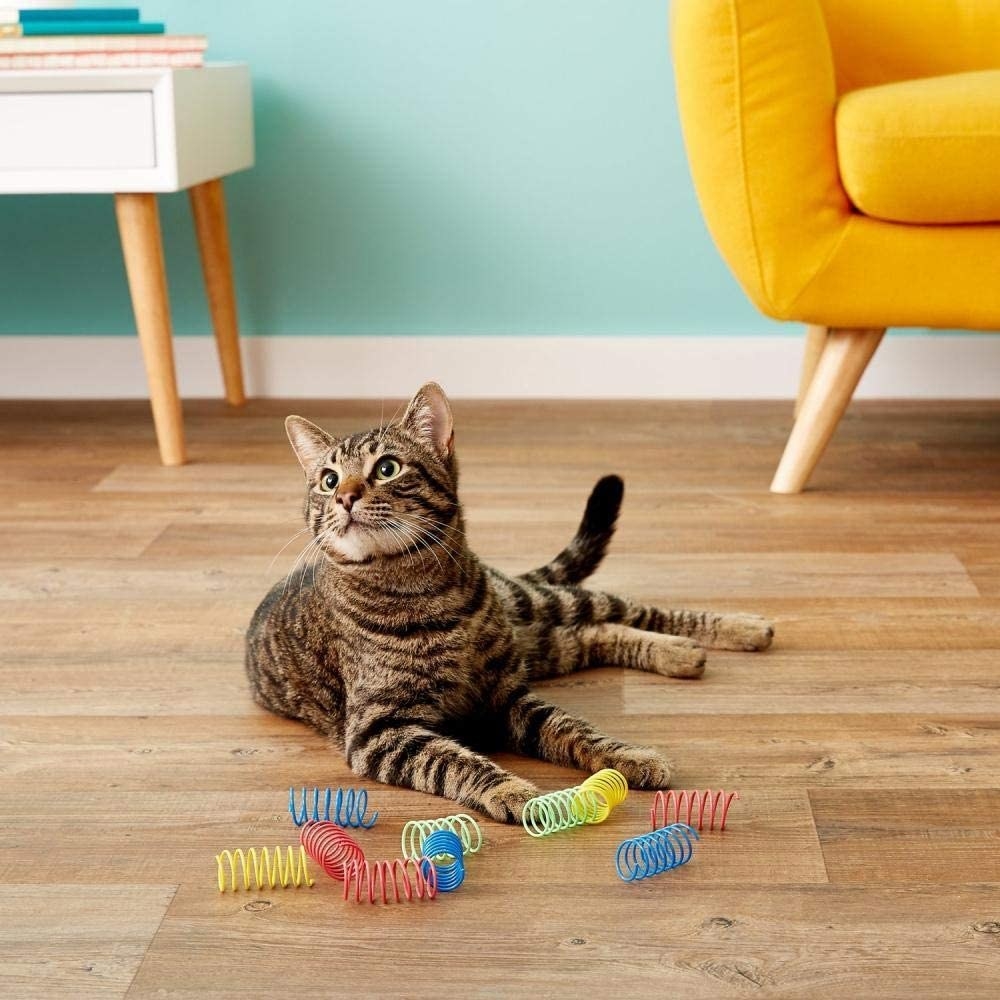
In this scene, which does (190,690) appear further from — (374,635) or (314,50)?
(314,50)

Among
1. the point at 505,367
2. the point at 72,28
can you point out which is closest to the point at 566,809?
the point at 72,28

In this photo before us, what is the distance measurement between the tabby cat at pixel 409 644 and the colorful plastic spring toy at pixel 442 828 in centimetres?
3

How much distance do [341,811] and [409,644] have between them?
21 cm

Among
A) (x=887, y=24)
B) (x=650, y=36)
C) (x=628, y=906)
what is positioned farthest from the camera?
(x=650, y=36)

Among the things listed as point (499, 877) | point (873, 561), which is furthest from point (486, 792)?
point (873, 561)

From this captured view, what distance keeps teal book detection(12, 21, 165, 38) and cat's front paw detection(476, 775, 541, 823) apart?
1.82 metres

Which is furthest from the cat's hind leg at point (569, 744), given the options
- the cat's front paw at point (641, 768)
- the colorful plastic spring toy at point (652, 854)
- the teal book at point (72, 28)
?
the teal book at point (72, 28)

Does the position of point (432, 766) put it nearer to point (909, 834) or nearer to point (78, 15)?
point (909, 834)

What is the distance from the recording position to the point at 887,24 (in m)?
2.62

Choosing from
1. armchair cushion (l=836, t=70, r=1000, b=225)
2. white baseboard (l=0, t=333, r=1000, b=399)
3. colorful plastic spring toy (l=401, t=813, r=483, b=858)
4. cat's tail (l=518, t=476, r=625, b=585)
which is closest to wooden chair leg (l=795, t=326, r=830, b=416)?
white baseboard (l=0, t=333, r=1000, b=399)

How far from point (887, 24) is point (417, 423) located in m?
1.64

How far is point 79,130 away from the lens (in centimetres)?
248

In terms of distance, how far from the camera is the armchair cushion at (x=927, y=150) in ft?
6.79

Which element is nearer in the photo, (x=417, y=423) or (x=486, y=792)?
(x=486, y=792)
